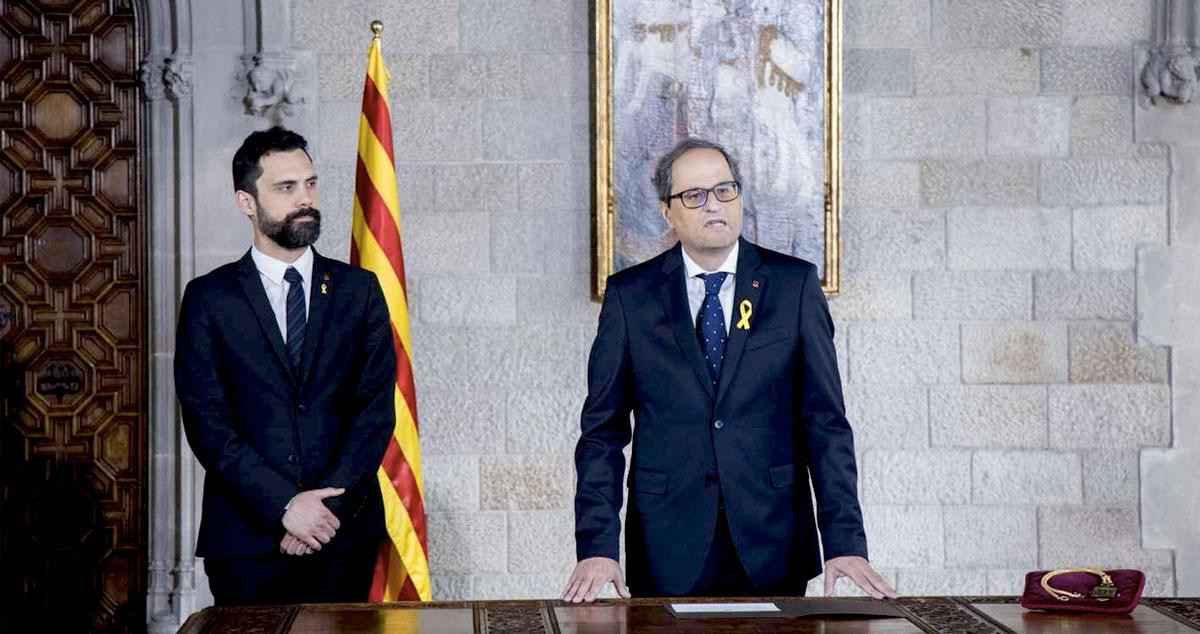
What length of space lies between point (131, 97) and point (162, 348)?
929mm

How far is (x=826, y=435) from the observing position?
120 inches

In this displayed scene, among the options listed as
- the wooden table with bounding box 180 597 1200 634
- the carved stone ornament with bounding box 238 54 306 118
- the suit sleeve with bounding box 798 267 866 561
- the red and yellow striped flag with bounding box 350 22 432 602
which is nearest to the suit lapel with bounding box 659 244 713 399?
the suit sleeve with bounding box 798 267 866 561

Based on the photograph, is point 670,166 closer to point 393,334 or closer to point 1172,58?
point 393,334

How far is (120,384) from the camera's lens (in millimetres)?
5180

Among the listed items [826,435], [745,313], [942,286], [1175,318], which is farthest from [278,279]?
[1175,318]

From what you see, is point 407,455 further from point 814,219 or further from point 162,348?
point 814,219

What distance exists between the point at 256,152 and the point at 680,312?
3.68ft

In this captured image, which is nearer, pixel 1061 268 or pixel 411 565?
pixel 411 565

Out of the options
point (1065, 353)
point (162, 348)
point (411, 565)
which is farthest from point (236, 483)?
point (1065, 353)

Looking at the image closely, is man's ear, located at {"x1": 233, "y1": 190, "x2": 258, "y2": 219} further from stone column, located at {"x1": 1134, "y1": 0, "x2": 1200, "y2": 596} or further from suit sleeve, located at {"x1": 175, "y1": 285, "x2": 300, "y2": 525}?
stone column, located at {"x1": 1134, "y1": 0, "x2": 1200, "y2": 596}

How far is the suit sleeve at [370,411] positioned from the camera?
333 centimetres

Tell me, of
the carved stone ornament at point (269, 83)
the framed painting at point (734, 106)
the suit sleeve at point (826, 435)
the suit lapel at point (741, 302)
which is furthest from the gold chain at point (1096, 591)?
the carved stone ornament at point (269, 83)

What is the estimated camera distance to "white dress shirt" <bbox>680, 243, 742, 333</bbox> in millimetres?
3178

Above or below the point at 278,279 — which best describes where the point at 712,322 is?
below
